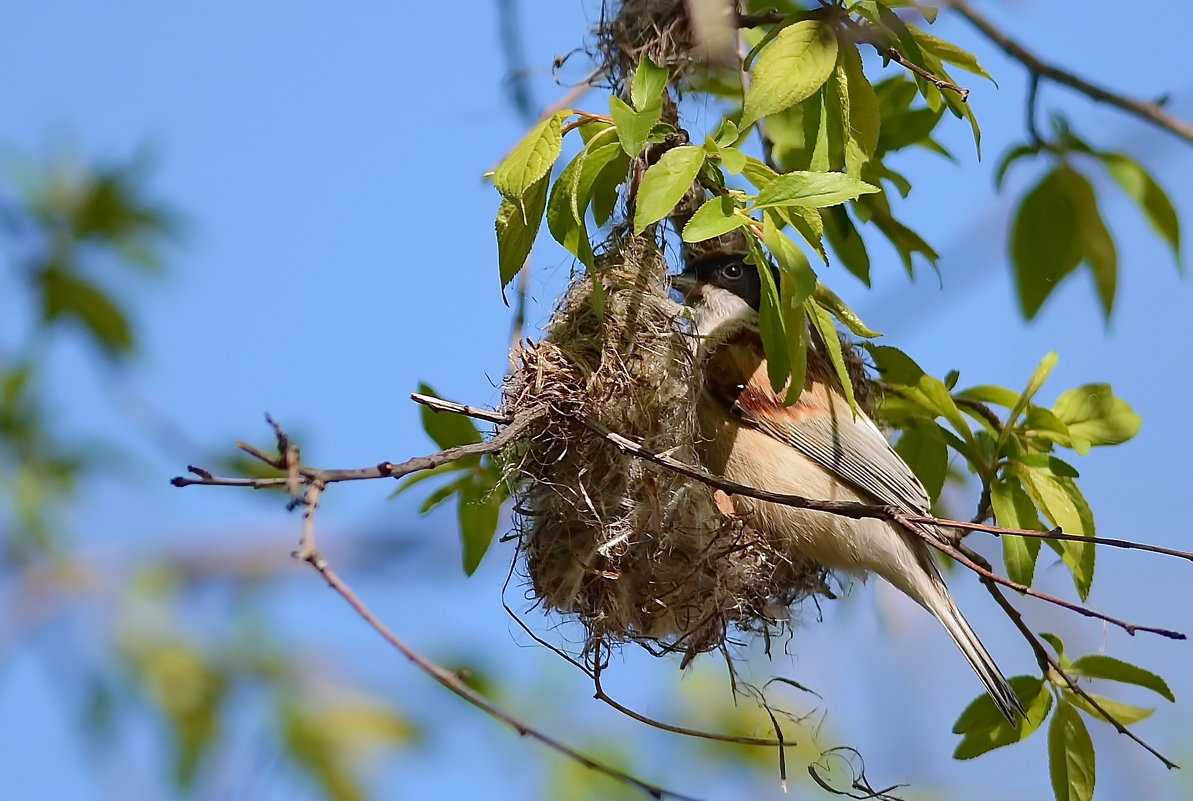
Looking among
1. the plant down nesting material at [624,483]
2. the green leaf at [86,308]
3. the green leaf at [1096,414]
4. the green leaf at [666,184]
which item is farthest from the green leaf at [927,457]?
the green leaf at [86,308]

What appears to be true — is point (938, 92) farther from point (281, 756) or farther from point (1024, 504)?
point (281, 756)

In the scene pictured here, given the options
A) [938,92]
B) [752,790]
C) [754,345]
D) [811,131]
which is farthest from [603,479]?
[752,790]

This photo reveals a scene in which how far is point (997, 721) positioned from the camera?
2.87 metres

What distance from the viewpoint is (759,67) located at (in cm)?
220

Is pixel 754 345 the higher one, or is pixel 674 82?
pixel 674 82

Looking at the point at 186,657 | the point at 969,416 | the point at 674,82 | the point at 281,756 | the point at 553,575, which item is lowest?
the point at 281,756

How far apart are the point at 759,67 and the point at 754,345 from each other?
1.20 meters

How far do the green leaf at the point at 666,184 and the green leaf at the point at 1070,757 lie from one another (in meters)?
1.66

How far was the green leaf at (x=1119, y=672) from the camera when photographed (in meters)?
2.70

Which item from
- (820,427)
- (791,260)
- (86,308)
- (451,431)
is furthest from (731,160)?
(86,308)

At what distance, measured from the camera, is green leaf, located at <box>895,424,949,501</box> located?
10.6 feet

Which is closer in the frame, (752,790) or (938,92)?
(938,92)

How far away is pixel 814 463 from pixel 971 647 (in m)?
0.63

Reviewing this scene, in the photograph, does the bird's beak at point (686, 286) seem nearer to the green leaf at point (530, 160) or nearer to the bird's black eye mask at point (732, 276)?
the bird's black eye mask at point (732, 276)
